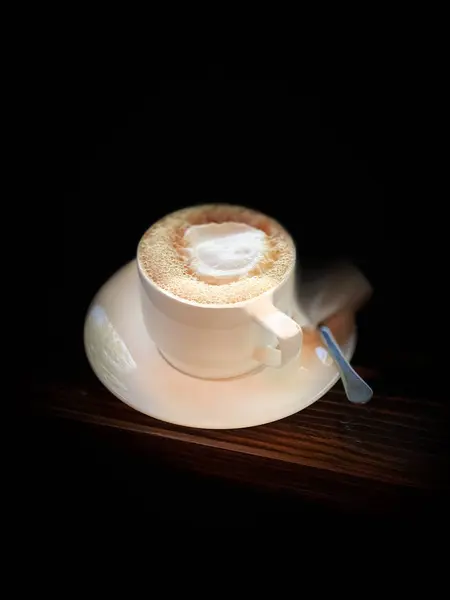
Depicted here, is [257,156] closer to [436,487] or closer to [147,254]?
[147,254]

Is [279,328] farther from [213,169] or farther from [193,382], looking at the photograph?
[213,169]

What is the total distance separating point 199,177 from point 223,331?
31cm

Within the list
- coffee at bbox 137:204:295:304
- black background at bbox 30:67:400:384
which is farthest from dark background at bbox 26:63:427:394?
coffee at bbox 137:204:295:304

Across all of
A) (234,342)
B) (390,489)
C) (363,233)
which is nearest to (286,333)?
(234,342)

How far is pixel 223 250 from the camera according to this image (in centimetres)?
63

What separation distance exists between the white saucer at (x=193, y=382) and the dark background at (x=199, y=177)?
32 mm

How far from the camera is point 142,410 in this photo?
603 mm

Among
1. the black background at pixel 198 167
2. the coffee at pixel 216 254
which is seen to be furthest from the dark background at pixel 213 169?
the coffee at pixel 216 254

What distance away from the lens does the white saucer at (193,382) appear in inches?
23.6

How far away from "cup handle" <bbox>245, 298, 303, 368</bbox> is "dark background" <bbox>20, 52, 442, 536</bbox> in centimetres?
13

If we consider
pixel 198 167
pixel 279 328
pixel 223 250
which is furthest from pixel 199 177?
pixel 279 328

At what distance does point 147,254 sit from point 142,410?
14cm

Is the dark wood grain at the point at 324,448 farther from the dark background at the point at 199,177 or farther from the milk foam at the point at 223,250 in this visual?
the milk foam at the point at 223,250

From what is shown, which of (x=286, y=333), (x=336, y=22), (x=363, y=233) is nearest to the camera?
(x=286, y=333)
